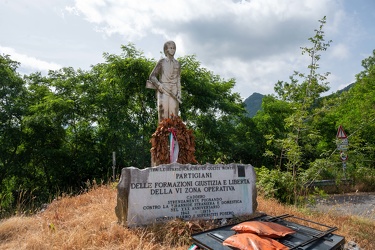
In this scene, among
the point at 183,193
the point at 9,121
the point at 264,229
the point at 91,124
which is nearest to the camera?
the point at 264,229

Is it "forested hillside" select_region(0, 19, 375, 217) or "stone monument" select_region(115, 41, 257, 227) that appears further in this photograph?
"forested hillside" select_region(0, 19, 375, 217)

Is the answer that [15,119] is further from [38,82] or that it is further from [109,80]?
[109,80]

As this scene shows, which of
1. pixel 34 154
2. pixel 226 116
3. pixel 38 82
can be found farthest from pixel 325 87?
pixel 38 82

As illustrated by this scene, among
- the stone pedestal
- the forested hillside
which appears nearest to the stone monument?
the stone pedestal

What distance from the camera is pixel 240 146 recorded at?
1597cm

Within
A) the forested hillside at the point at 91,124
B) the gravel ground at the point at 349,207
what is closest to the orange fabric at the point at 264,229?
the gravel ground at the point at 349,207

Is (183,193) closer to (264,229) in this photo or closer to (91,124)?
(264,229)

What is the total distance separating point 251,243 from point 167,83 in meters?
4.84

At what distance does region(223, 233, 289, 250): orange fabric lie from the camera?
259 cm

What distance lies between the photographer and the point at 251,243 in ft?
8.65

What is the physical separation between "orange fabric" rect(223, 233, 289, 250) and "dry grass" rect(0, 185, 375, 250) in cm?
103

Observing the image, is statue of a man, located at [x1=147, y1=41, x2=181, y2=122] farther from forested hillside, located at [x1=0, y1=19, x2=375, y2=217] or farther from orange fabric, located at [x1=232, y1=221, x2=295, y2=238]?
forested hillside, located at [x1=0, y1=19, x2=375, y2=217]

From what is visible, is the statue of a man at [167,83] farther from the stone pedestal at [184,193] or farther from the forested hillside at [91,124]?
the forested hillside at [91,124]

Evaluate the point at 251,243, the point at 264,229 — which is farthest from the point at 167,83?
the point at 251,243
